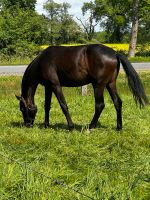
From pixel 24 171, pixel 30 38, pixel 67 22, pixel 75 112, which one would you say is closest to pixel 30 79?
pixel 75 112

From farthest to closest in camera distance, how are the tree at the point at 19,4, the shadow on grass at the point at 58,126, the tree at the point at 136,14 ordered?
the tree at the point at 19,4 < the tree at the point at 136,14 < the shadow on grass at the point at 58,126

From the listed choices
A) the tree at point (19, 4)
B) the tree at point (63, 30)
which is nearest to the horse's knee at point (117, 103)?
the tree at point (19, 4)

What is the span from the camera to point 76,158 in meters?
5.46

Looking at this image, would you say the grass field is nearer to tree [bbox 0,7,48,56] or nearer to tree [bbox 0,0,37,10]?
tree [bbox 0,7,48,56]

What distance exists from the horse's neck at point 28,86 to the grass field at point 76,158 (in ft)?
1.92

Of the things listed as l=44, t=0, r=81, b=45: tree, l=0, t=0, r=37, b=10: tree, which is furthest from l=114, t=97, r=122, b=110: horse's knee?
l=44, t=0, r=81, b=45: tree

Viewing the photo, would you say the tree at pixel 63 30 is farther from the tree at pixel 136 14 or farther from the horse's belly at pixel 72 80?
the horse's belly at pixel 72 80

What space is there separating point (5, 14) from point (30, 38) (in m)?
3.64

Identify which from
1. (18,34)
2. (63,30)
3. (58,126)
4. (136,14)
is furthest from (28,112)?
(63,30)

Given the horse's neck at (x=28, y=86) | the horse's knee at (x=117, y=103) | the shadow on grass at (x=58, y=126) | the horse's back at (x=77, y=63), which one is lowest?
the shadow on grass at (x=58, y=126)

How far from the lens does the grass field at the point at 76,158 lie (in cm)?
401

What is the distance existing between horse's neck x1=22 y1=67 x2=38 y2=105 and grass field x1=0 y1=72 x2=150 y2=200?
585 millimetres

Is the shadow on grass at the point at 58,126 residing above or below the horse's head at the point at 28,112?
below

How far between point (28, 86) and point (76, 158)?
2.72 m
